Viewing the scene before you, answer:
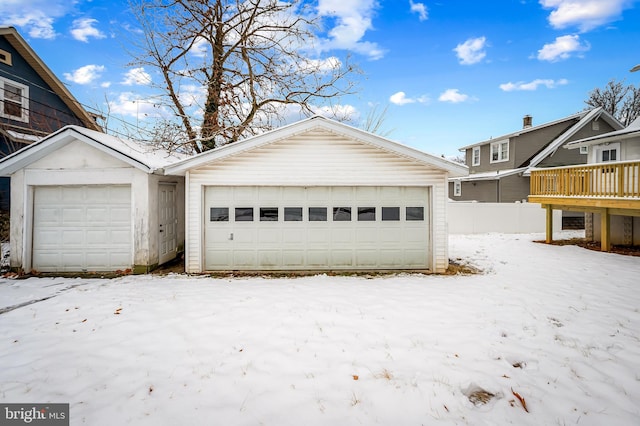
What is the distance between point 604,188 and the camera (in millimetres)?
10289

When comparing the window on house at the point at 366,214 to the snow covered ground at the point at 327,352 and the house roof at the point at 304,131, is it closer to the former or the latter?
the house roof at the point at 304,131

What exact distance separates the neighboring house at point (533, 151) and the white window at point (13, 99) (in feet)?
82.7

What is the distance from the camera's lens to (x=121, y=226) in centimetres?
832

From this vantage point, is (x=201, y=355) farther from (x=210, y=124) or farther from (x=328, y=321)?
(x=210, y=124)

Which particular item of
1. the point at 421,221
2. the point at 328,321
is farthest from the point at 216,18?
the point at 328,321

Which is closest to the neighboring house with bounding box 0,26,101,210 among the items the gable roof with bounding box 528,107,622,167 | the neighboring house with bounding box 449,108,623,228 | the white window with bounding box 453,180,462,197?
the neighboring house with bounding box 449,108,623,228

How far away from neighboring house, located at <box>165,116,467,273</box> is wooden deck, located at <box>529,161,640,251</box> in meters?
5.74

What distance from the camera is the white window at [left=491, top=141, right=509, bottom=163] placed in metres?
20.8

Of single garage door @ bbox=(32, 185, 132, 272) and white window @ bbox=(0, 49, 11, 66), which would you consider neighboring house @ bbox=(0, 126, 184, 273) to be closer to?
single garage door @ bbox=(32, 185, 132, 272)

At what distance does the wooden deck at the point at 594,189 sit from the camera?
30.9 feet

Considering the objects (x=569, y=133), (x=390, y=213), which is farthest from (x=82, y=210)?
(x=569, y=133)

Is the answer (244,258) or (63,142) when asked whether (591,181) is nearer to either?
(244,258)

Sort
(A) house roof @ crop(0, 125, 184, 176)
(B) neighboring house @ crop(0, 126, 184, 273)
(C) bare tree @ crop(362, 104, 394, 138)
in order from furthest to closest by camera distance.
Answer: (C) bare tree @ crop(362, 104, 394, 138)
(B) neighboring house @ crop(0, 126, 184, 273)
(A) house roof @ crop(0, 125, 184, 176)

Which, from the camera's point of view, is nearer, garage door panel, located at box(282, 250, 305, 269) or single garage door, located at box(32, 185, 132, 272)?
single garage door, located at box(32, 185, 132, 272)
